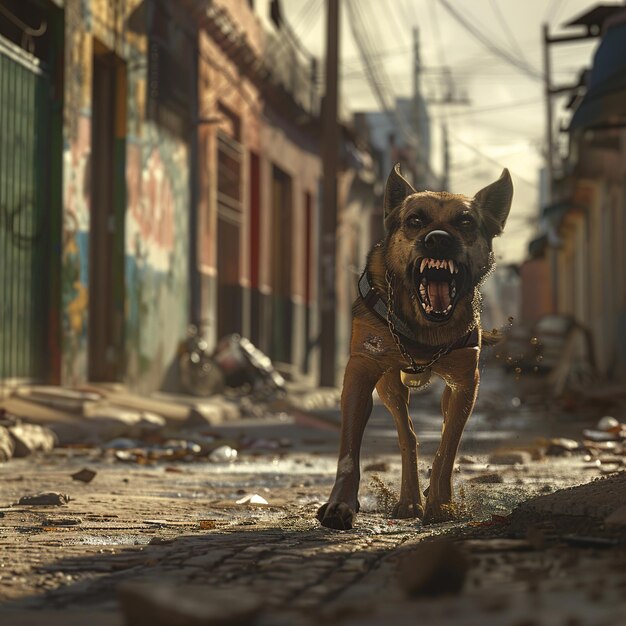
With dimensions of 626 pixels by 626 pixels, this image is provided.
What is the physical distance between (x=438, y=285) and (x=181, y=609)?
8.76 ft

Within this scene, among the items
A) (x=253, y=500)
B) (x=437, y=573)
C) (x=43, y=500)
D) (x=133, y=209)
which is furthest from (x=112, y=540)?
(x=133, y=209)

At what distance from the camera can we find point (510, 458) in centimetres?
873

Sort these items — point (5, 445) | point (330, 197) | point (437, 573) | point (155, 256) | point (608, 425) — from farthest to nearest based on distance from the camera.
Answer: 1. point (330, 197)
2. point (155, 256)
3. point (608, 425)
4. point (5, 445)
5. point (437, 573)

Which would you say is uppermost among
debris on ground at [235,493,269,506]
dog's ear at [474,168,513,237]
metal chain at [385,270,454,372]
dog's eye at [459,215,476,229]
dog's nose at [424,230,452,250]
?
dog's ear at [474,168,513,237]

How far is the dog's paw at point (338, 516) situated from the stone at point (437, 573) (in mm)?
1633

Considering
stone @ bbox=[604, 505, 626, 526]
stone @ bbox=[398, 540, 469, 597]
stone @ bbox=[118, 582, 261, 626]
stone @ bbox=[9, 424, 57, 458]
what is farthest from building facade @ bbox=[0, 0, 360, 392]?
stone @ bbox=[118, 582, 261, 626]

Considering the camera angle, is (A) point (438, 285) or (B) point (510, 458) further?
(B) point (510, 458)

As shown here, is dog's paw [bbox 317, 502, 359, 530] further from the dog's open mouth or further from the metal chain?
the dog's open mouth

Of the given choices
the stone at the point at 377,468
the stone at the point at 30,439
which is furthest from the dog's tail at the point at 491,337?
the stone at the point at 30,439

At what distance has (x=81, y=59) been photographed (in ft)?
42.7

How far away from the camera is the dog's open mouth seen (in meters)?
5.06

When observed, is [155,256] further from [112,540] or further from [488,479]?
[112,540]

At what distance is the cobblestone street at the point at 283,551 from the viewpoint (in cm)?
297

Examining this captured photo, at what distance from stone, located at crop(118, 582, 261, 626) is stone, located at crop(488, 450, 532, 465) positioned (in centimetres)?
591
